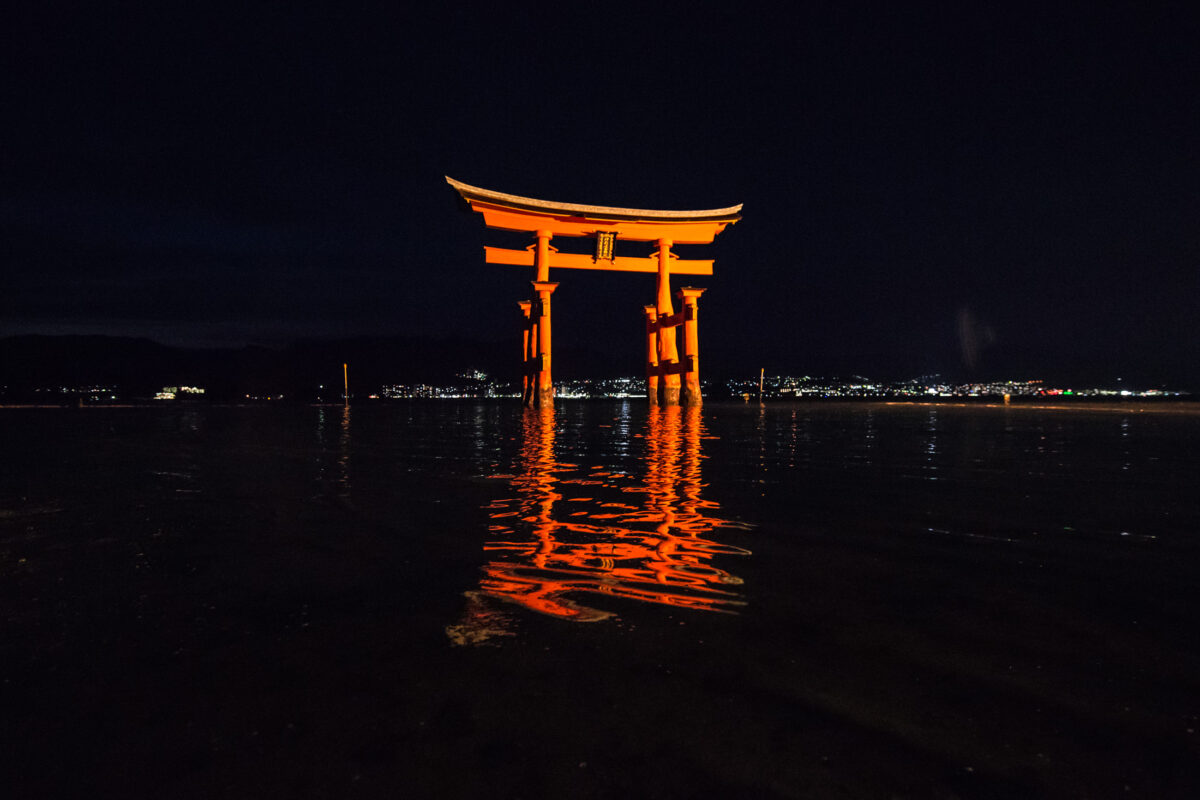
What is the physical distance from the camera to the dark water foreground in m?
1.61

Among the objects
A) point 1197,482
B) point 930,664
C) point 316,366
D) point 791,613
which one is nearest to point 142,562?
point 791,613

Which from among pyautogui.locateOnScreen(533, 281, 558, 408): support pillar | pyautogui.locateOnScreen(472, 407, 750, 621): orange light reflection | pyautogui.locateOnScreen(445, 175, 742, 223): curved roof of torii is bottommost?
pyautogui.locateOnScreen(472, 407, 750, 621): orange light reflection

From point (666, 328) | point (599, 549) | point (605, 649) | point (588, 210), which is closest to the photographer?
point (605, 649)

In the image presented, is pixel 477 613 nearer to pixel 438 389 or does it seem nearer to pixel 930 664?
pixel 930 664

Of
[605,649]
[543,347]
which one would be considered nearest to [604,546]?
[605,649]

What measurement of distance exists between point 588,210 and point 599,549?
30273 mm

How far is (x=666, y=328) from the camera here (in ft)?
118

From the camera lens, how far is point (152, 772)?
1.61m

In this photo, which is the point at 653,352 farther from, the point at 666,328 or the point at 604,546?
the point at 604,546

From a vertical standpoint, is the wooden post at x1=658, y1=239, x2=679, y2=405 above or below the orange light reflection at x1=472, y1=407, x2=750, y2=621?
above

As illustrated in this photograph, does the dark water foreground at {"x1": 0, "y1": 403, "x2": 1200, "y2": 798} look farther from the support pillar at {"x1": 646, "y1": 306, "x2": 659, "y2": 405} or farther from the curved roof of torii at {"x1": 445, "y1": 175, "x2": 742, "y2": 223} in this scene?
the support pillar at {"x1": 646, "y1": 306, "x2": 659, "y2": 405}

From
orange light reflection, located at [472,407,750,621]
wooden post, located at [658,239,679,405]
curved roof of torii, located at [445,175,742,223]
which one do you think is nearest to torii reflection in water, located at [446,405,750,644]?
orange light reflection, located at [472,407,750,621]

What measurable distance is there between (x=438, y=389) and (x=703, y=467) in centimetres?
11605

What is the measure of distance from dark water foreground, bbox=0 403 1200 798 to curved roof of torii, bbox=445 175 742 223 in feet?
86.7
